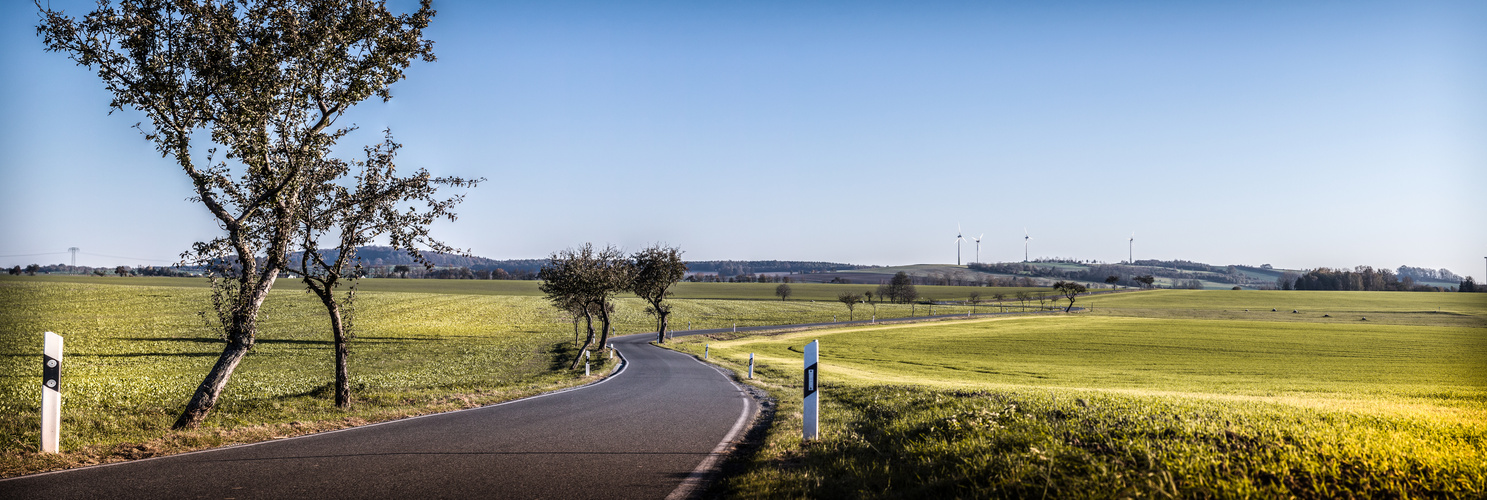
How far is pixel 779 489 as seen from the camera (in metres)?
6.43

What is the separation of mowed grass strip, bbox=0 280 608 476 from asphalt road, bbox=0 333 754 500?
1.09 meters

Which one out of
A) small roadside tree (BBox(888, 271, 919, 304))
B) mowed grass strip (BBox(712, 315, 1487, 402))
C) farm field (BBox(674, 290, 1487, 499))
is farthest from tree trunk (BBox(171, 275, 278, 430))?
small roadside tree (BBox(888, 271, 919, 304))

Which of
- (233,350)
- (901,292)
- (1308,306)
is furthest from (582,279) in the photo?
(1308,306)

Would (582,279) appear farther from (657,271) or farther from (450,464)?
(450,464)

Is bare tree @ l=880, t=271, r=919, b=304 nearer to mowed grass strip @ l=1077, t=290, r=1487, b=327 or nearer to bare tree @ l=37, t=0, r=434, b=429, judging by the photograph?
mowed grass strip @ l=1077, t=290, r=1487, b=327

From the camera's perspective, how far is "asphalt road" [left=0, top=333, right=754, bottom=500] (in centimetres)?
650

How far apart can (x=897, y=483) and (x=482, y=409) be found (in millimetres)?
9925

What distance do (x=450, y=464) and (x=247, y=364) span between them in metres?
32.0

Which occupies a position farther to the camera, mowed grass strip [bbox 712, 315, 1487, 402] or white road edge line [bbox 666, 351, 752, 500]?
mowed grass strip [bbox 712, 315, 1487, 402]

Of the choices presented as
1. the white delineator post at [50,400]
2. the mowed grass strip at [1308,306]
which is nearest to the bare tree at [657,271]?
the white delineator post at [50,400]

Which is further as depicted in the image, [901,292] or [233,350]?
[901,292]

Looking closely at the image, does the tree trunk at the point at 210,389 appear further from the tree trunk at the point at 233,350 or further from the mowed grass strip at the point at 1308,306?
the mowed grass strip at the point at 1308,306

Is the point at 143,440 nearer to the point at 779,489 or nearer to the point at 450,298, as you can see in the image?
the point at 779,489

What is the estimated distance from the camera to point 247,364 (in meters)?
33.0
